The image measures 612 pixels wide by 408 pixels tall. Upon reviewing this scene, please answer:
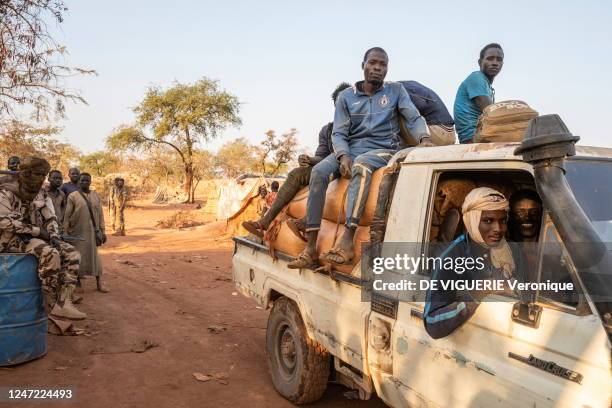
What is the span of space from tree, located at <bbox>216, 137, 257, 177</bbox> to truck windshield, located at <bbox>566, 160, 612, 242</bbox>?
50502 millimetres

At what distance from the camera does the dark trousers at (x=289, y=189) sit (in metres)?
4.45

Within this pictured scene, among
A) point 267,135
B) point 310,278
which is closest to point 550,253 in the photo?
point 310,278

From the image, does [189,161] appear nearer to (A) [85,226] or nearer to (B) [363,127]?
(A) [85,226]

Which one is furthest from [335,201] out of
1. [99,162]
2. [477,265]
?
[99,162]

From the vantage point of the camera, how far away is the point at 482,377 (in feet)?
6.98

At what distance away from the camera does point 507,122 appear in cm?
276

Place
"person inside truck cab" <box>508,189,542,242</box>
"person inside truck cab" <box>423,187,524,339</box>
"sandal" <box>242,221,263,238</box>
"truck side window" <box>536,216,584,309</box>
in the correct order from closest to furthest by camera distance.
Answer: "truck side window" <box>536,216,584,309</box> < "person inside truck cab" <box>423,187,524,339</box> < "person inside truck cab" <box>508,189,542,242</box> < "sandal" <box>242,221,263,238</box>

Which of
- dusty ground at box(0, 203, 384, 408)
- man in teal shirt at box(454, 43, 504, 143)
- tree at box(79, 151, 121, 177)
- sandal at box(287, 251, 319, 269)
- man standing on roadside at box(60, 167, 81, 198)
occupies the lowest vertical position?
dusty ground at box(0, 203, 384, 408)

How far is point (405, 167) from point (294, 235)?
1.41 m

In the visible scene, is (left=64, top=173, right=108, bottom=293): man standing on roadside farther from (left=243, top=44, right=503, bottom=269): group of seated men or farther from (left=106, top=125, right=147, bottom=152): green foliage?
(left=106, top=125, right=147, bottom=152): green foliage

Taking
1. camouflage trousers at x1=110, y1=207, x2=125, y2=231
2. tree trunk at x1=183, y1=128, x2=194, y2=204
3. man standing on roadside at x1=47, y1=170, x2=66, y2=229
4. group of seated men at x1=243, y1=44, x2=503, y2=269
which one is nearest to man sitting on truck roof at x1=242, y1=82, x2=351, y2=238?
group of seated men at x1=243, y1=44, x2=503, y2=269

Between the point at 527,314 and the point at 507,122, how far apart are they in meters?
1.26

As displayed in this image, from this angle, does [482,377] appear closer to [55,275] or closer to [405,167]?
[405,167]

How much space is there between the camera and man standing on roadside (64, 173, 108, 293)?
7539 mm
